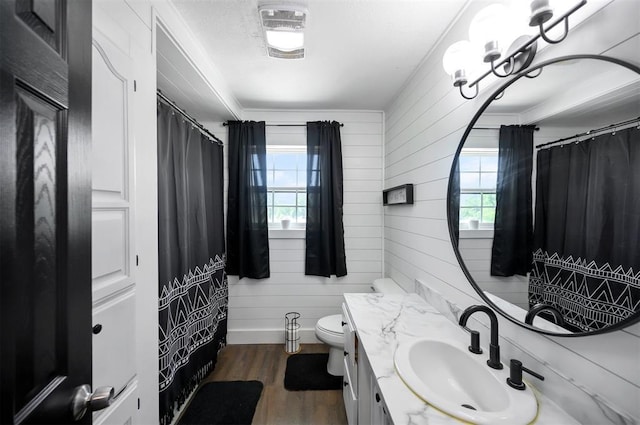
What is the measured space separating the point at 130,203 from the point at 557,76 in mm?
1672

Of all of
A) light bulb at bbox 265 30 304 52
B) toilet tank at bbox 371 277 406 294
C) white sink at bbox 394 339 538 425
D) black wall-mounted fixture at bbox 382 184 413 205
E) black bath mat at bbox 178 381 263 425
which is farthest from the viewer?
toilet tank at bbox 371 277 406 294

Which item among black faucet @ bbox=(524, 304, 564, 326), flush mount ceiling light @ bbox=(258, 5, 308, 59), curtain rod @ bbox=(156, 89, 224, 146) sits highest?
flush mount ceiling light @ bbox=(258, 5, 308, 59)

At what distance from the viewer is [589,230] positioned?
753mm

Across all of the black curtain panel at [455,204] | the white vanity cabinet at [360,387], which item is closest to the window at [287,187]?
the white vanity cabinet at [360,387]

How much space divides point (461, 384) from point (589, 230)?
781 mm

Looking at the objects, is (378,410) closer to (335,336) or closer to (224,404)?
(335,336)

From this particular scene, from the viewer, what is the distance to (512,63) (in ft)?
3.23

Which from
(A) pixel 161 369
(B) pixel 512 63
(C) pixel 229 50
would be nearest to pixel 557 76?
(B) pixel 512 63

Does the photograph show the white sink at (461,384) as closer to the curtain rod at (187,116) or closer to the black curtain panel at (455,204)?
the black curtain panel at (455,204)

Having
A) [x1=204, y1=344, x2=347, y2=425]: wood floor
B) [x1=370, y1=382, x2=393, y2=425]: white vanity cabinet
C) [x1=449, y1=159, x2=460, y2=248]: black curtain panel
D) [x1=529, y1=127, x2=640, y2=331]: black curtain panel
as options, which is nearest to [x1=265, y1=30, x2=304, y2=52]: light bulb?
[x1=449, y1=159, x2=460, y2=248]: black curtain panel

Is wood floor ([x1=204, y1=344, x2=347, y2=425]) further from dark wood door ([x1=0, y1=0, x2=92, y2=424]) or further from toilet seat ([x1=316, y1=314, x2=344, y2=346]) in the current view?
dark wood door ([x1=0, y1=0, x2=92, y2=424])

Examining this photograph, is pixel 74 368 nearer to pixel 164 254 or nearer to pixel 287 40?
pixel 164 254

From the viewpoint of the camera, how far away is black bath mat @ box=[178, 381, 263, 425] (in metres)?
1.71

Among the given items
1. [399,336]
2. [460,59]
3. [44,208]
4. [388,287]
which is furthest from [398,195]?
[44,208]
